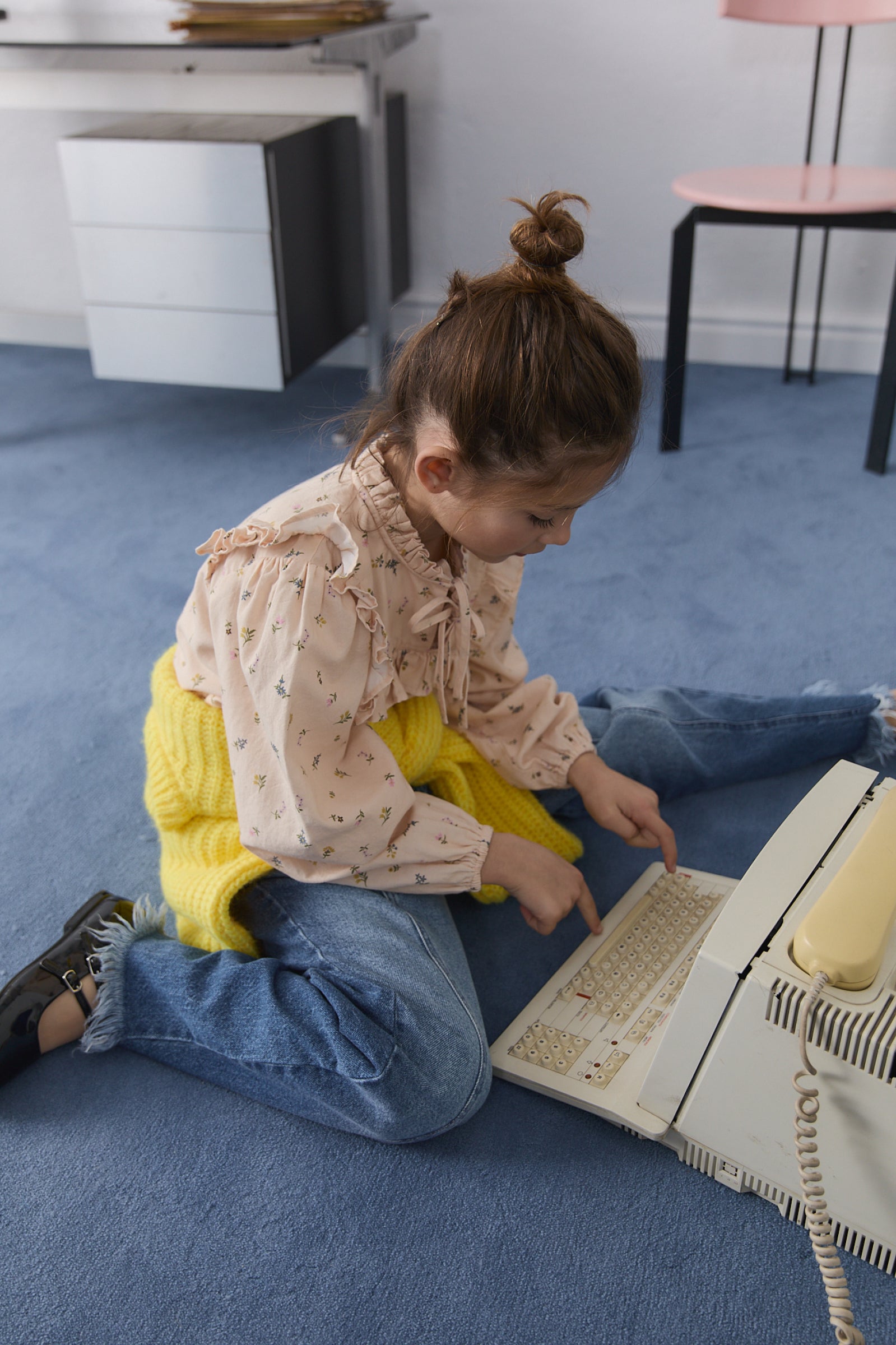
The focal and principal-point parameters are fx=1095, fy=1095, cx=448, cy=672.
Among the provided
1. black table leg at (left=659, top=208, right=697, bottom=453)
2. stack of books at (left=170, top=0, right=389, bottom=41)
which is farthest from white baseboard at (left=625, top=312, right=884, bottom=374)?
stack of books at (left=170, top=0, right=389, bottom=41)

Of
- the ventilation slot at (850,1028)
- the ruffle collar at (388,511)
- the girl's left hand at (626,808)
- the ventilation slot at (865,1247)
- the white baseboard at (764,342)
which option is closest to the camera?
the ventilation slot at (850,1028)

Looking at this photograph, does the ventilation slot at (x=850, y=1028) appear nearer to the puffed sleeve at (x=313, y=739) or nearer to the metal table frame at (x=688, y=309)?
the puffed sleeve at (x=313, y=739)

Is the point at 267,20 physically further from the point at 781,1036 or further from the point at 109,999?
the point at 781,1036

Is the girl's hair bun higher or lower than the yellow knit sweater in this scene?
higher

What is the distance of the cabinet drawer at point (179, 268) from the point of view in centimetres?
198

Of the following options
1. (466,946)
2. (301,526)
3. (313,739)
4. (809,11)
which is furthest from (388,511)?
(809,11)

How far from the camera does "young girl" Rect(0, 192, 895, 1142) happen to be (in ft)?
2.52

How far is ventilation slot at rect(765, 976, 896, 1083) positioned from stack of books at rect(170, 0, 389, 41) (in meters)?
1.75

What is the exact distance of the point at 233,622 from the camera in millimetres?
858

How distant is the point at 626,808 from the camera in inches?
40.9

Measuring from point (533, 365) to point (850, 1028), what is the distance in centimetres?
47

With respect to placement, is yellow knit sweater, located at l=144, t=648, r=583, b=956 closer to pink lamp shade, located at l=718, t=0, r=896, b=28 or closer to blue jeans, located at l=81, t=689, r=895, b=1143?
blue jeans, located at l=81, t=689, r=895, b=1143

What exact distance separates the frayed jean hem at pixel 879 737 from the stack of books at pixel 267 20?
4.66 feet

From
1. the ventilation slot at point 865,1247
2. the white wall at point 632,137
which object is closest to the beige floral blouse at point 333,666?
the ventilation slot at point 865,1247
